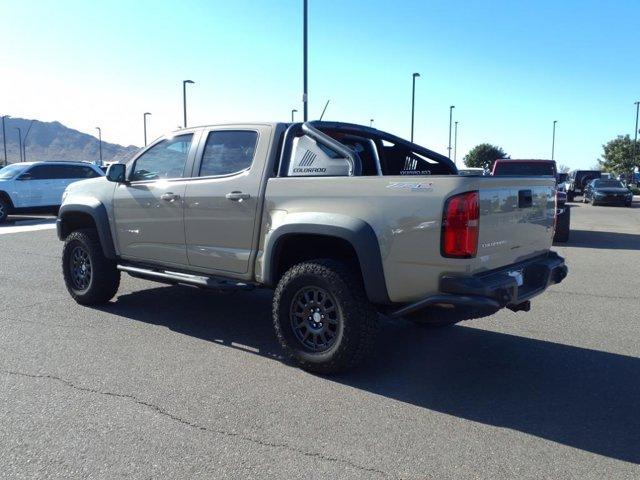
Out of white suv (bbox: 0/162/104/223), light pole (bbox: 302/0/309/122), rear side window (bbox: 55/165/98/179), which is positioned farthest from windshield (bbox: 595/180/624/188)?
white suv (bbox: 0/162/104/223)

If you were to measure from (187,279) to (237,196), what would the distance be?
101cm

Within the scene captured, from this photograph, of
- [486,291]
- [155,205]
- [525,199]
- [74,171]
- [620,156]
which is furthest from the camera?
[620,156]

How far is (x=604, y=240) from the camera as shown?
13.4 meters

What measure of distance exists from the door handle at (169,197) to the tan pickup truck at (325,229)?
0.03 metres

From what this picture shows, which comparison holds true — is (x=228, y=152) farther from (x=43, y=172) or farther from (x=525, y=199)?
(x=43, y=172)

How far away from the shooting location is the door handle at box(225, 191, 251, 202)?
16.2 ft

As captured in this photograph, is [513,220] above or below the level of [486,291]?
above

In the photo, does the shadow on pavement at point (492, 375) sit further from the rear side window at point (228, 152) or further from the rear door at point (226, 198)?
the rear side window at point (228, 152)

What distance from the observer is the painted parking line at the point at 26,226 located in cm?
1430

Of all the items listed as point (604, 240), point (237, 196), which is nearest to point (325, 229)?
point (237, 196)

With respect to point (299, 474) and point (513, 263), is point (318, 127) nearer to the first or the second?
point (513, 263)

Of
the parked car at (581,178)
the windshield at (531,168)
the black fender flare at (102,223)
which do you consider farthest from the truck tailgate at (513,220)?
the parked car at (581,178)

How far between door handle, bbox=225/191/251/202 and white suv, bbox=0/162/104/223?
46.5 feet

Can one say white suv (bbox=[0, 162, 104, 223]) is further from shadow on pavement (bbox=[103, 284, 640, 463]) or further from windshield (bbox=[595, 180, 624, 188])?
windshield (bbox=[595, 180, 624, 188])
